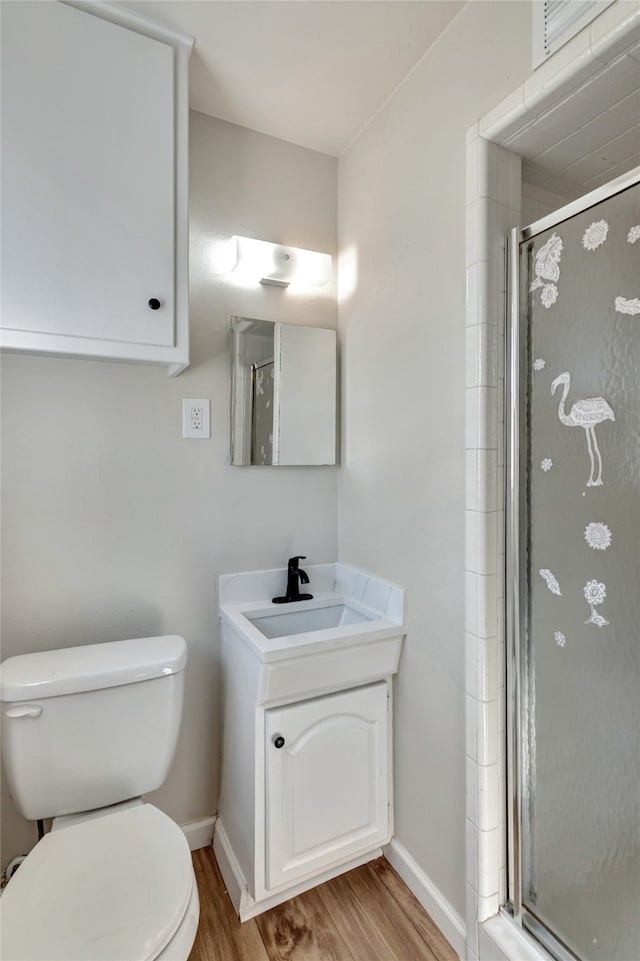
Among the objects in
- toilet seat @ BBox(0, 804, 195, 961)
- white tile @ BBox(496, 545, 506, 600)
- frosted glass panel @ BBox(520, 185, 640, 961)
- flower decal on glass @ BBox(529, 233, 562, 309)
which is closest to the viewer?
toilet seat @ BBox(0, 804, 195, 961)

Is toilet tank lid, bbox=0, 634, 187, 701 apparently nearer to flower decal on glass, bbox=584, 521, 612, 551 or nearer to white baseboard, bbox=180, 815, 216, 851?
white baseboard, bbox=180, 815, 216, 851

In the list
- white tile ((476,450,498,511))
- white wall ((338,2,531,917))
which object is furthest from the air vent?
white tile ((476,450,498,511))

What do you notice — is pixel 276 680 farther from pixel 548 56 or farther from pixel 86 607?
pixel 548 56

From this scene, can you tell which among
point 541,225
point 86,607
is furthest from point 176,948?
point 541,225

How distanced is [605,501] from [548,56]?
969mm

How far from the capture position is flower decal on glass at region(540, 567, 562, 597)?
116 centimetres

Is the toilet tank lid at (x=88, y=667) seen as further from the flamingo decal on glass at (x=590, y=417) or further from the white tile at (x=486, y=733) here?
the flamingo decal on glass at (x=590, y=417)

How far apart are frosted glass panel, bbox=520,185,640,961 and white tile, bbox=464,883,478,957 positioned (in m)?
0.13

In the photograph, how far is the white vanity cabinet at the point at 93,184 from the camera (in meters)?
1.18

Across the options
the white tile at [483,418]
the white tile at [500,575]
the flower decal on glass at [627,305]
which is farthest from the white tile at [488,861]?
the flower decal on glass at [627,305]

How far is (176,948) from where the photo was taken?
951 millimetres

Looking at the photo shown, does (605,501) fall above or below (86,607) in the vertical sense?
A: above

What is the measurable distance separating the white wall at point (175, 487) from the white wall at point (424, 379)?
25cm

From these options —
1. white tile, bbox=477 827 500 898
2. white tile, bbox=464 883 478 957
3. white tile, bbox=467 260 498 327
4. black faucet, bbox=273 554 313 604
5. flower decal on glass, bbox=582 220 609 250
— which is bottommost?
white tile, bbox=464 883 478 957
